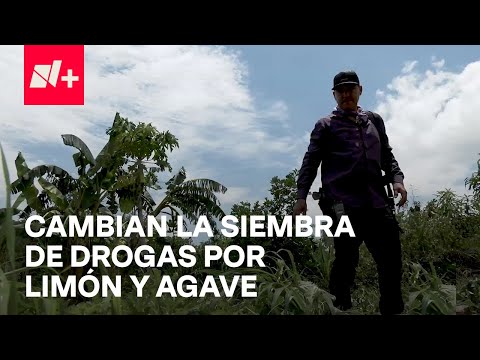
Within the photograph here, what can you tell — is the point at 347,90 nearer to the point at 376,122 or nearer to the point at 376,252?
the point at 376,122

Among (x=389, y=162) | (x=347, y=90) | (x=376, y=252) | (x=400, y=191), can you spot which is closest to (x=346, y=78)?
(x=347, y=90)

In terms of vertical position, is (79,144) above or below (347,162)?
above

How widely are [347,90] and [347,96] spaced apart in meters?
0.04

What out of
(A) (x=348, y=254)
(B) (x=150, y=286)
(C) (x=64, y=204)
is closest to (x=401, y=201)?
(A) (x=348, y=254)

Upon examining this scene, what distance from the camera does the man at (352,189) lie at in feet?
12.3

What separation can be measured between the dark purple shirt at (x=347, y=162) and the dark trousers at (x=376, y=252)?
0.10 m

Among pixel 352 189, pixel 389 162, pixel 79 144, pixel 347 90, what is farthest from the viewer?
pixel 79 144

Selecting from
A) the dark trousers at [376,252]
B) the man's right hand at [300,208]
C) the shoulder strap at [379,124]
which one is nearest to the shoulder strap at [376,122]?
the shoulder strap at [379,124]

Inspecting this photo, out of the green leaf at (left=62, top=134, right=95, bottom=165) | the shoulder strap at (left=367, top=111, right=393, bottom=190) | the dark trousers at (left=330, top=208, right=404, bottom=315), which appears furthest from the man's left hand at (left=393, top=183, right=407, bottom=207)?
the green leaf at (left=62, top=134, right=95, bottom=165)

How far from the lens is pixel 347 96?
12.7 ft

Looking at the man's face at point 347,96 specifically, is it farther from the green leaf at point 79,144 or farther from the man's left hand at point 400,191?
the green leaf at point 79,144
